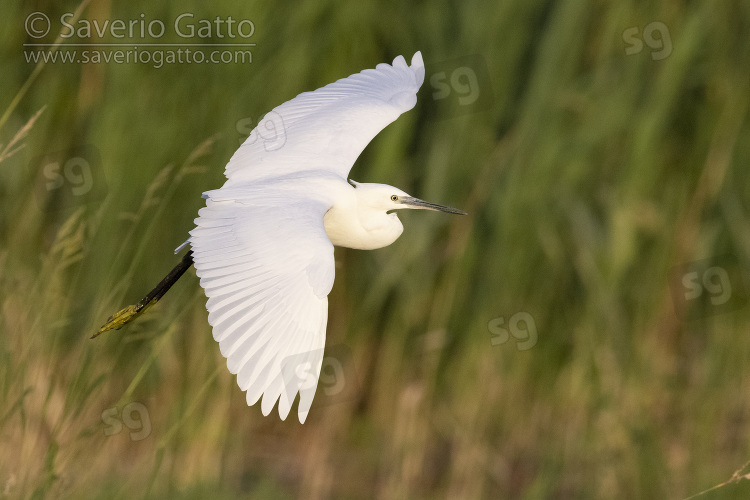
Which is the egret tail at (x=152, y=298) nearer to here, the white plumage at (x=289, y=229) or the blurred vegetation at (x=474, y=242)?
the white plumage at (x=289, y=229)

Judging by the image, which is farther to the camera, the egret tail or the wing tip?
the wing tip

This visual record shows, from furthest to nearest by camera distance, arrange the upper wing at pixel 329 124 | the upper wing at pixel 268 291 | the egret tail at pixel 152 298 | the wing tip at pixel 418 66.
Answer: the wing tip at pixel 418 66, the upper wing at pixel 329 124, the egret tail at pixel 152 298, the upper wing at pixel 268 291

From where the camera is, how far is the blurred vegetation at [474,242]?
3.09 meters

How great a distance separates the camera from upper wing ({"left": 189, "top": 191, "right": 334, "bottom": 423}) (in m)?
1.72

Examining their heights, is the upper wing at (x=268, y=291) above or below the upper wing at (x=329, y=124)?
below

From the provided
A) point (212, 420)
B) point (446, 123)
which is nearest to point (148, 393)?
point (212, 420)

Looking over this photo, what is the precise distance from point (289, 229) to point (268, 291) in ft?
0.63

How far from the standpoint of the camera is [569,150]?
3.28 meters

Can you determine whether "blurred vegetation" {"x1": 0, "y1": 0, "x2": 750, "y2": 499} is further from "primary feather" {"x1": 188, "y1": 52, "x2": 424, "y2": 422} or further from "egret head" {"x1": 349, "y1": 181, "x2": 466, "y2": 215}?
"egret head" {"x1": 349, "y1": 181, "x2": 466, "y2": 215}

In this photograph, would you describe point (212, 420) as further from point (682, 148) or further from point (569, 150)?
point (682, 148)

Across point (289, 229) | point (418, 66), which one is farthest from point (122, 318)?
point (418, 66)

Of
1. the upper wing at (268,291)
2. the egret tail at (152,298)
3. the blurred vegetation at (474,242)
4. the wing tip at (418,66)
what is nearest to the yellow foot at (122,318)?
the egret tail at (152,298)

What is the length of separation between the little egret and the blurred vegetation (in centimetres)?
35

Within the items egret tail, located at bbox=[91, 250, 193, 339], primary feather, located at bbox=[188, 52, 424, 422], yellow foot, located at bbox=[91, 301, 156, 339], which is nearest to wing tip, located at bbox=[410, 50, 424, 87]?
primary feather, located at bbox=[188, 52, 424, 422]
